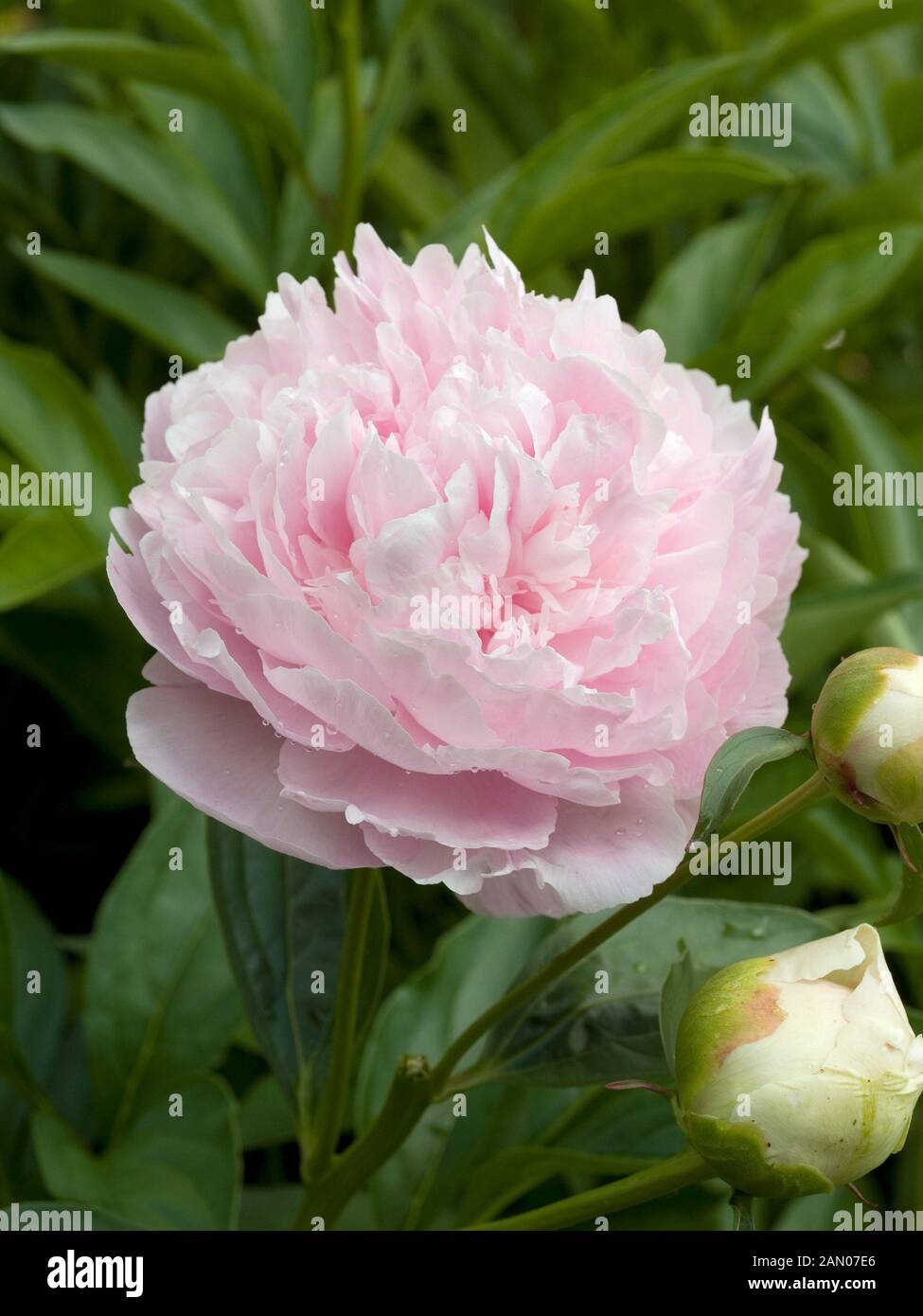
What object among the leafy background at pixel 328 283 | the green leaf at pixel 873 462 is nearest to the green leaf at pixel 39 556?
the leafy background at pixel 328 283

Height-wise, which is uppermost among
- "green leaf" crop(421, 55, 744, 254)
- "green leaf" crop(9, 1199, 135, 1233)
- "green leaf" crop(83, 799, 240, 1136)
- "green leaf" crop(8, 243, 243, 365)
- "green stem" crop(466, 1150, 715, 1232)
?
"green leaf" crop(421, 55, 744, 254)

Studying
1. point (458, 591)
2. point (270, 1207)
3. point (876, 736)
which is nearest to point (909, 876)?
point (876, 736)

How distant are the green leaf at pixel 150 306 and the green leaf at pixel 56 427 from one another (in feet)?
0.28

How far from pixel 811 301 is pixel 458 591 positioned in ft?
1.54

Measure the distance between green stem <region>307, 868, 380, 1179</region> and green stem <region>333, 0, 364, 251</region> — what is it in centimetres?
46

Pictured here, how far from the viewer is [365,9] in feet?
3.33

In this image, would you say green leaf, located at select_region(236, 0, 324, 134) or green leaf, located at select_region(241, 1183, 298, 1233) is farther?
green leaf, located at select_region(236, 0, 324, 134)

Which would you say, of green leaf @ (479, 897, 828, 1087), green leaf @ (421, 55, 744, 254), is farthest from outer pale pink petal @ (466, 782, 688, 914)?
green leaf @ (421, 55, 744, 254)

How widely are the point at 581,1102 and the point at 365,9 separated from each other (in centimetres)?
78

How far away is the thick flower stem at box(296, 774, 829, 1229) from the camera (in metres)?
0.42

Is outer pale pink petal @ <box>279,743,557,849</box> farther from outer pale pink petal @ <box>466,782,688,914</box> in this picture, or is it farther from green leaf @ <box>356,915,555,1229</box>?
green leaf @ <box>356,915,555,1229</box>

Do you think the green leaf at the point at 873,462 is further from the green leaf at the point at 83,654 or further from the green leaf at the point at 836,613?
the green leaf at the point at 83,654
